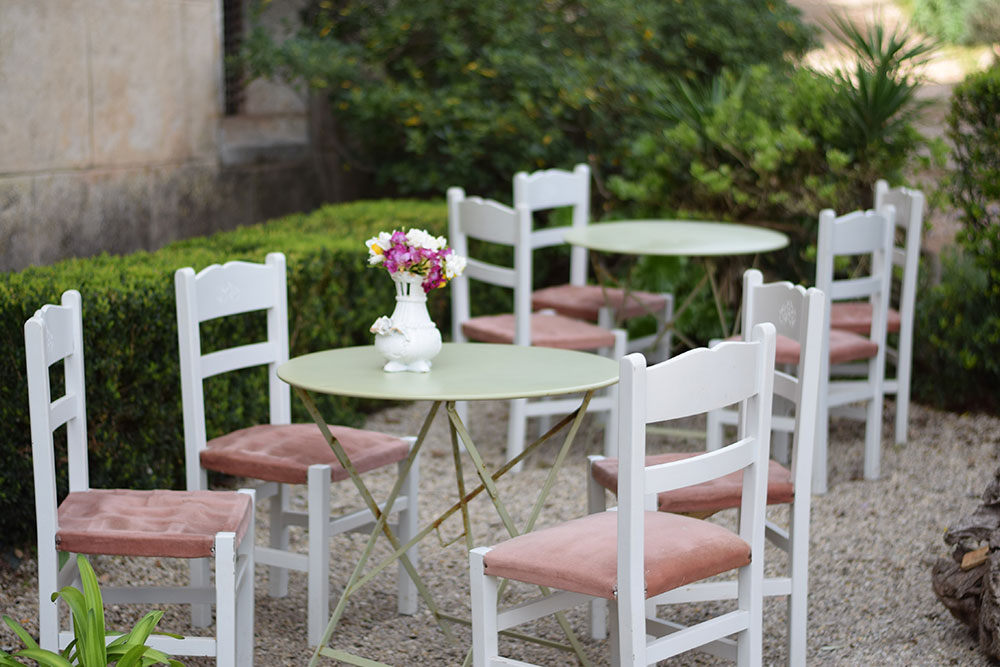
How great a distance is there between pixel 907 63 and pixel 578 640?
15.5 feet

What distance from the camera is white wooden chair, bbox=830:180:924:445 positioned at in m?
5.90

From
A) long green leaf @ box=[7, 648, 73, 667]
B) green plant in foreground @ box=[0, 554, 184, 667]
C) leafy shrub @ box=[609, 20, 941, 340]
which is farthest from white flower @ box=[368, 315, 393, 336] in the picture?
leafy shrub @ box=[609, 20, 941, 340]

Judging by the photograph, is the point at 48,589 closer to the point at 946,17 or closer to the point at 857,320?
the point at 857,320

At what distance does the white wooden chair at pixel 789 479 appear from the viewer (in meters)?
3.47

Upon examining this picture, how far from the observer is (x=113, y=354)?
4.50 metres

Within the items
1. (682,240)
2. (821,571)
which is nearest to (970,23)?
(682,240)

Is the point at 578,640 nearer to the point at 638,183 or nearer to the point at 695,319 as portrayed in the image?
the point at 695,319

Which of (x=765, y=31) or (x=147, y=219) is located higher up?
(x=765, y=31)

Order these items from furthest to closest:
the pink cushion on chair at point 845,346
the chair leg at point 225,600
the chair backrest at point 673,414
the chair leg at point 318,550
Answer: the pink cushion on chair at point 845,346 → the chair leg at point 318,550 → the chair leg at point 225,600 → the chair backrest at point 673,414

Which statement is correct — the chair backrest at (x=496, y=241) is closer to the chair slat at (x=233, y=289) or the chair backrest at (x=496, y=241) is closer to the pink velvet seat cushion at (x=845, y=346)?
the pink velvet seat cushion at (x=845, y=346)

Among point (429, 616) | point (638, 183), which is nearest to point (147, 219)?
point (638, 183)

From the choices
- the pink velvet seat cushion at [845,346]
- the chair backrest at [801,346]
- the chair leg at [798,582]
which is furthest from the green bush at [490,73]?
the chair leg at [798,582]

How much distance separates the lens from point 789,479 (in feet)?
12.1

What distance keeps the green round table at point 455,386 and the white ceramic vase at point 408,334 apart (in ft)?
0.15
